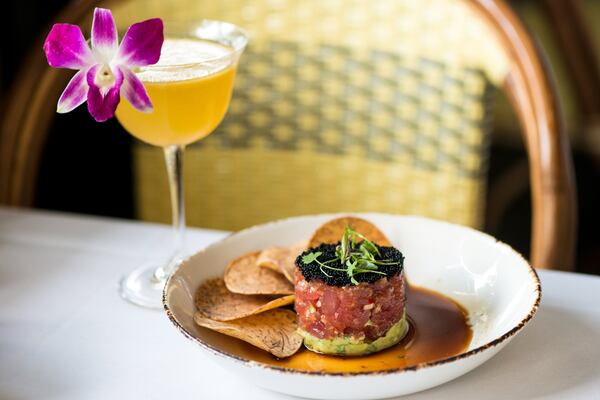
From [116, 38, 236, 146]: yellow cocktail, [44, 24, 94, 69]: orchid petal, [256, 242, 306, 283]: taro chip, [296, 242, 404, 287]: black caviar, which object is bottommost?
[256, 242, 306, 283]: taro chip

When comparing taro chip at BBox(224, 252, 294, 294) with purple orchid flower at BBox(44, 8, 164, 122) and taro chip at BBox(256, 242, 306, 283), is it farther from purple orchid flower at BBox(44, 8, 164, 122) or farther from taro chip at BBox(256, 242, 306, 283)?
purple orchid flower at BBox(44, 8, 164, 122)

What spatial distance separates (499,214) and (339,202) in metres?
0.92

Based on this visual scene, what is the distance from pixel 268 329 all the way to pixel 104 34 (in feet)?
0.86

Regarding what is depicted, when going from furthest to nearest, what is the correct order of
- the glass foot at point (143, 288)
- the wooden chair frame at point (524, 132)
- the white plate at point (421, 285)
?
the wooden chair frame at point (524, 132), the glass foot at point (143, 288), the white plate at point (421, 285)

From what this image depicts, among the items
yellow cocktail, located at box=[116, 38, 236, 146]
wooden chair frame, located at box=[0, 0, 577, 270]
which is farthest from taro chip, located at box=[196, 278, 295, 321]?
wooden chair frame, located at box=[0, 0, 577, 270]

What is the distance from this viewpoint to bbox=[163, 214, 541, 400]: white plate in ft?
1.87

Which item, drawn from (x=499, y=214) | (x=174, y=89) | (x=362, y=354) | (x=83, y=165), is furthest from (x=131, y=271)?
(x=499, y=214)

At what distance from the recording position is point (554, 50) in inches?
91.4

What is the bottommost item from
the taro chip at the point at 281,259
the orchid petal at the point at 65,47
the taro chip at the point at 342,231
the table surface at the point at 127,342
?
the table surface at the point at 127,342

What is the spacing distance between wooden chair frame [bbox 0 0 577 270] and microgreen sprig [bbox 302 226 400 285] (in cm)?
33

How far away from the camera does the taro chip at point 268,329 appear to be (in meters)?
0.64

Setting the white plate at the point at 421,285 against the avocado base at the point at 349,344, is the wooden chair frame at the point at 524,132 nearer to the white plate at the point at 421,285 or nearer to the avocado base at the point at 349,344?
the white plate at the point at 421,285

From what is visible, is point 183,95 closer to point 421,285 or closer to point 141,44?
point 141,44

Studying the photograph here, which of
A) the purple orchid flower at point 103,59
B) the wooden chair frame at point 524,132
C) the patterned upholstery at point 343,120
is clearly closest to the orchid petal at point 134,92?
the purple orchid flower at point 103,59
